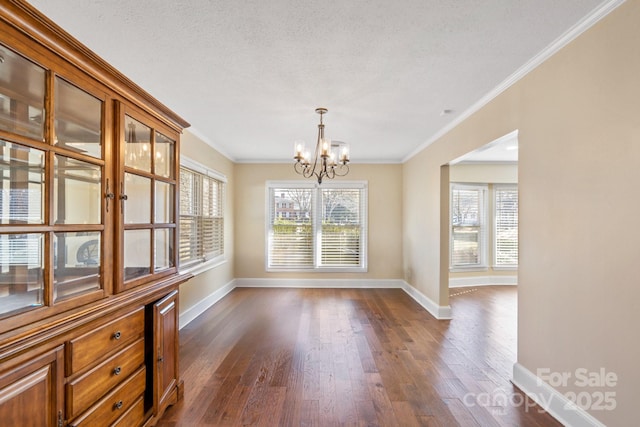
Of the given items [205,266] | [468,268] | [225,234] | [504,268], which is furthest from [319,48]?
[504,268]

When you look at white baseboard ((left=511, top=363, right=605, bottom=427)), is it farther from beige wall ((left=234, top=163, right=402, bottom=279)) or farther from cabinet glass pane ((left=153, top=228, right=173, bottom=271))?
beige wall ((left=234, top=163, right=402, bottom=279))

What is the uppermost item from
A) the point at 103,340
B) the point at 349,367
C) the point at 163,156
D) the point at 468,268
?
the point at 163,156

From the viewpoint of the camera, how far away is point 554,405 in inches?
90.8

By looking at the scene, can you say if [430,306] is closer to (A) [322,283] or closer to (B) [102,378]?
(A) [322,283]

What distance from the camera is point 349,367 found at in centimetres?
307

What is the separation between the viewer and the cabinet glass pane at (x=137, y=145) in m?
1.90

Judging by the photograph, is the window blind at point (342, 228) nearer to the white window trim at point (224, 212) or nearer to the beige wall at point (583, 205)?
the white window trim at point (224, 212)

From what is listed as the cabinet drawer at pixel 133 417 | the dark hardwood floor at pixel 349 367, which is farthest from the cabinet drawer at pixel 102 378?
the dark hardwood floor at pixel 349 367

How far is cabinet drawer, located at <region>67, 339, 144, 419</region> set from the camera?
4.85 feet

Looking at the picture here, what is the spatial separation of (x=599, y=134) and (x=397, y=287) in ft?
16.4

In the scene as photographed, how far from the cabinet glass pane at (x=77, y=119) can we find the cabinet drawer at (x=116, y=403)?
4.17 feet

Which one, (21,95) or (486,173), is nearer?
(21,95)

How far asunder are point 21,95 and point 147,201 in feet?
3.05

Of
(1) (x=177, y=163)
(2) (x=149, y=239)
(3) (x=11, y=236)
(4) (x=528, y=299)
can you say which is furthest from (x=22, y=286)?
(4) (x=528, y=299)
